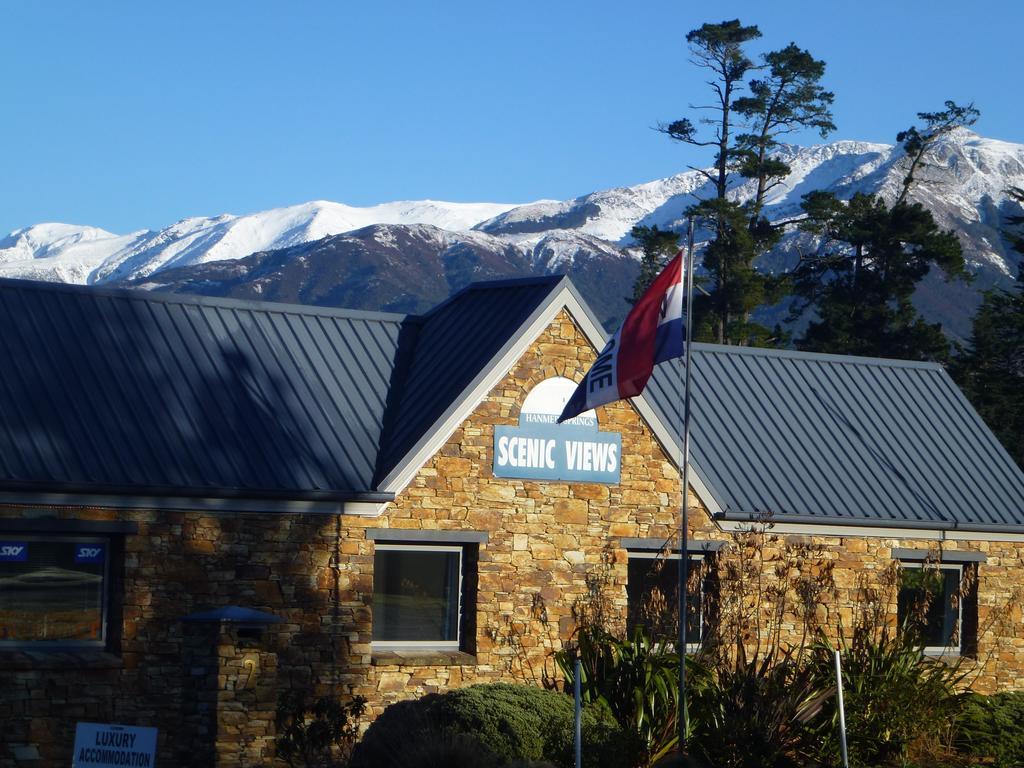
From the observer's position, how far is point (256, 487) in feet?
55.8

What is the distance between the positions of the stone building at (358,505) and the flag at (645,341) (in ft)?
10.5

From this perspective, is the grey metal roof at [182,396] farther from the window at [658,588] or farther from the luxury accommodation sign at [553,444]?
the window at [658,588]

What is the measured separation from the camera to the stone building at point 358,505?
634 inches

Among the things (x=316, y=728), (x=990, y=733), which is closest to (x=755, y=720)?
(x=990, y=733)

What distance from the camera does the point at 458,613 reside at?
731 inches

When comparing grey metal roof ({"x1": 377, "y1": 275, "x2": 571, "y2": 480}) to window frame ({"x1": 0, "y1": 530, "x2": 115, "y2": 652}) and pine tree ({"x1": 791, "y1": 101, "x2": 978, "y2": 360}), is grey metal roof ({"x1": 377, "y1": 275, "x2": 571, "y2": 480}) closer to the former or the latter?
window frame ({"x1": 0, "y1": 530, "x2": 115, "y2": 652})

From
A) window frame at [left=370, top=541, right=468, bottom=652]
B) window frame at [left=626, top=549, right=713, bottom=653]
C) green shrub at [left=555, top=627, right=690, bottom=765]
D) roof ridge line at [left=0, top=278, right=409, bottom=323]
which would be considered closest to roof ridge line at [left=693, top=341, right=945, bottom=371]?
window frame at [left=626, top=549, right=713, bottom=653]

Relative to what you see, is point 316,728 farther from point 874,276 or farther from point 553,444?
point 874,276

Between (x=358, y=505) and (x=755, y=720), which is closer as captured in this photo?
(x=755, y=720)

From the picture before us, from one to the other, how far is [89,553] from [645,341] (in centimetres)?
663

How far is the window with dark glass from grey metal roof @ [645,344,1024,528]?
11.6 ft

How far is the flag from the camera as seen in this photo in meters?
14.7

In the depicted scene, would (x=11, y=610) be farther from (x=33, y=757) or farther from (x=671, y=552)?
(x=671, y=552)

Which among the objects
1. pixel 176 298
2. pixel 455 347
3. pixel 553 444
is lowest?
pixel 553 444
